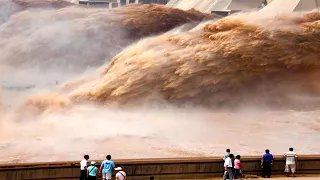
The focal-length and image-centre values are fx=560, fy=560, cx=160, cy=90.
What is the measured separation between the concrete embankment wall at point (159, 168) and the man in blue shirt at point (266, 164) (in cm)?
44

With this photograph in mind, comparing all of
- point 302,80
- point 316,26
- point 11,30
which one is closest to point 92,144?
point 302,80

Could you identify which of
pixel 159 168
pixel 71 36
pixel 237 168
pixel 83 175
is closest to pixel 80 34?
pixel 71 36

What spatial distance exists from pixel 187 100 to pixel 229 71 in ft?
8.28

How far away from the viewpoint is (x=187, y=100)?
26.5 meters

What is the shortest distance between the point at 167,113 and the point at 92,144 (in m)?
5.60

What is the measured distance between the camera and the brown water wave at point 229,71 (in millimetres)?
26672

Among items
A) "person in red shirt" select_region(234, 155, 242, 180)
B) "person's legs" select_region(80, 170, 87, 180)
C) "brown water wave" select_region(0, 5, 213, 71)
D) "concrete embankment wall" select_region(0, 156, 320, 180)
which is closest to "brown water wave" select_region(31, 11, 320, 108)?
"brown water wave" select_region(0, 5, 213, 71)

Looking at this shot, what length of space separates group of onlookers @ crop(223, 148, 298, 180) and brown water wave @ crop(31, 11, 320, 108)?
37.7 feet

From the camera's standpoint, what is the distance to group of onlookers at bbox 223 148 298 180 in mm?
13806

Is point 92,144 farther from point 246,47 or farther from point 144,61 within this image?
point 246,47

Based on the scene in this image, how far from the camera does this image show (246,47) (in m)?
27.5

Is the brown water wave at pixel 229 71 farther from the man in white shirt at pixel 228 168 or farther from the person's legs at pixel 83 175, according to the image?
the person's legs at pixel 83 175

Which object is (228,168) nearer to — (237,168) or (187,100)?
(237,168)

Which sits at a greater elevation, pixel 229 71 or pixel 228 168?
pixel 229 71
